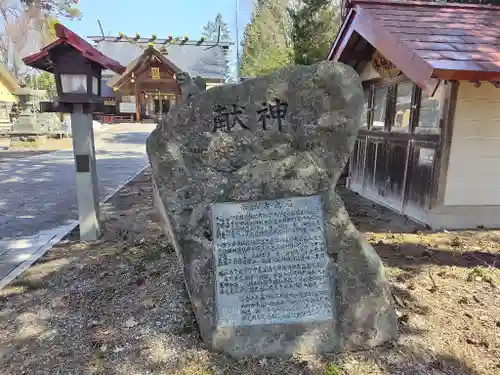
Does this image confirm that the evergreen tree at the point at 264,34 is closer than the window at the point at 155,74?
No

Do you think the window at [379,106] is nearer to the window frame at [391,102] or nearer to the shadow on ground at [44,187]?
the window frame at [391,102]

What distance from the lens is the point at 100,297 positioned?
3482 millimetres

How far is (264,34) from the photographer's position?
114 ft

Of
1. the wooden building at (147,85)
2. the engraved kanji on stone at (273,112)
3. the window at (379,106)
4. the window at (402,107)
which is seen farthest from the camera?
the wooden building at (147,85)

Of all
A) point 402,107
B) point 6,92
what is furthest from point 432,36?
point 6,92

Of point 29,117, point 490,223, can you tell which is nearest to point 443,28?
point 490,223

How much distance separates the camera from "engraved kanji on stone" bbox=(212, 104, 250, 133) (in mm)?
2762

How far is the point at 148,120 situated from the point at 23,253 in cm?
2859

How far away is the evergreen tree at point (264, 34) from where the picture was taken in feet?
103

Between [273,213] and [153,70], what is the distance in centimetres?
2970

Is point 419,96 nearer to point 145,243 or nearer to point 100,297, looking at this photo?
point 145,243

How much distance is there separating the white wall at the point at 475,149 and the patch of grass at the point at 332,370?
12.1ft

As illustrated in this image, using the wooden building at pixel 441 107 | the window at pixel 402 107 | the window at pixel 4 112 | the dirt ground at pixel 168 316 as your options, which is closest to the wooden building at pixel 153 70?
the window at pixel 4 112

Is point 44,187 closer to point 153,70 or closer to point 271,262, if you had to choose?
point 271,262
